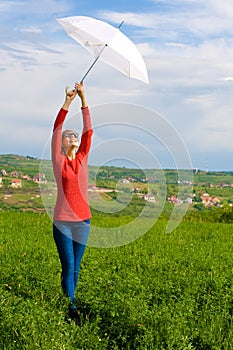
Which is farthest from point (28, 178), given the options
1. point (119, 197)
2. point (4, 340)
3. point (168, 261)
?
point (4, 340)

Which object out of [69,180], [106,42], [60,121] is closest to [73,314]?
[69,180]

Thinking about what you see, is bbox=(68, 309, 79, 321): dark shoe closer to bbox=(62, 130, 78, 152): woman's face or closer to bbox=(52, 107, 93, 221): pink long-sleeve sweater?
bbox=(52, 107, 93, 221): pink long-sleeve sweater

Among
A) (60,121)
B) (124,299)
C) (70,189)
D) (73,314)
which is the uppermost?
(60,121)

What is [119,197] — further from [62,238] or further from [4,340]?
[4,340]

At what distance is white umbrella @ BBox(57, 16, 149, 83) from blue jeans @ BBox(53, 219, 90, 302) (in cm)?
208

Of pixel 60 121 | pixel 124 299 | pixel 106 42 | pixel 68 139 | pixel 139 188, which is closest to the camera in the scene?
pixel 124 299

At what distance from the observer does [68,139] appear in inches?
300

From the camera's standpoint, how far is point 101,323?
7234mm

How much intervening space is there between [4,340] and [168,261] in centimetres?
425

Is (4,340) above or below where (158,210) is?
below

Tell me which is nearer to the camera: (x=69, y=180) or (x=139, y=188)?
(x=69, y=180)

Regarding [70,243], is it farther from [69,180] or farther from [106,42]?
[106,42]

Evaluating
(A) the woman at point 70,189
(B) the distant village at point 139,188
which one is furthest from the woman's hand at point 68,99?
(B) the distant village at point 139,188

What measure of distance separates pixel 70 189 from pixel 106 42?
6.49ft
